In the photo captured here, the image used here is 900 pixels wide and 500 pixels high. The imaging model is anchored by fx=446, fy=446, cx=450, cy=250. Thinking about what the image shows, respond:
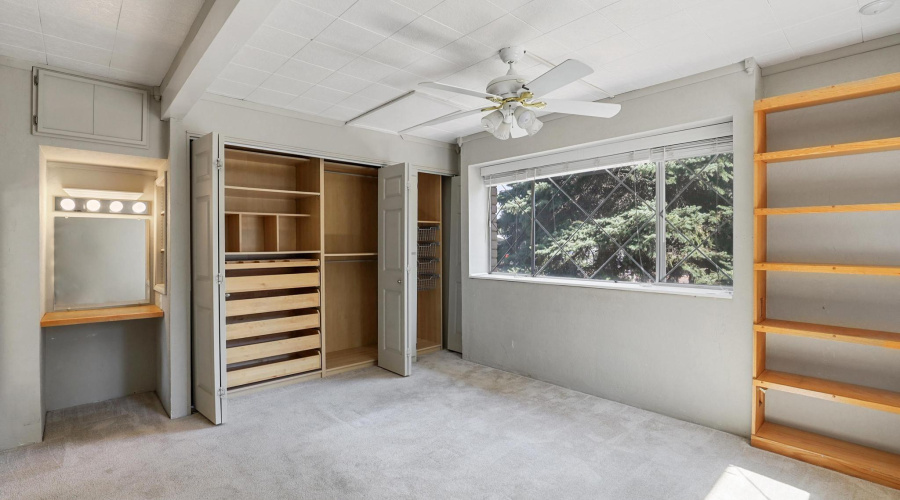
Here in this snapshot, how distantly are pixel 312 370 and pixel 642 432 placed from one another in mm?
2818

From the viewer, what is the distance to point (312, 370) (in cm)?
414

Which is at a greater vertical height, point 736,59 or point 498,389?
point 736,59

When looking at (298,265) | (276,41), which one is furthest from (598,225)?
(276,41)

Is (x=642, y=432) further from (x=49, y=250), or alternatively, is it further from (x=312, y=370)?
(x=49, y=250)

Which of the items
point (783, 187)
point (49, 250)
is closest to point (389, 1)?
point (783, 187)

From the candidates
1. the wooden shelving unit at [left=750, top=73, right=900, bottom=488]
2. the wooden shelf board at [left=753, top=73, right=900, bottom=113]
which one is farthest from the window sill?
the wooden shelf board at [left=753, top=73, right=900, bottom=113]

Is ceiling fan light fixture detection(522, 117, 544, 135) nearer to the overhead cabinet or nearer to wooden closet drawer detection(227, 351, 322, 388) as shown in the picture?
the overhead cabinet

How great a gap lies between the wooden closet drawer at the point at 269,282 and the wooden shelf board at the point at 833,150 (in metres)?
3.56

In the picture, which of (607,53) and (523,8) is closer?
(523,8)

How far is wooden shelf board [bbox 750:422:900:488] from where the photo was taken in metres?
2.35

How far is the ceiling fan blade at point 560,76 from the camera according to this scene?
2025mm

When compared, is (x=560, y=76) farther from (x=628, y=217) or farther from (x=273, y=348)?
(x=273, y=348)

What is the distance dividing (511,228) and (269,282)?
8.06 ft

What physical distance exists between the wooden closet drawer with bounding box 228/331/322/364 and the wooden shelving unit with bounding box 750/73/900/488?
3.45 m
